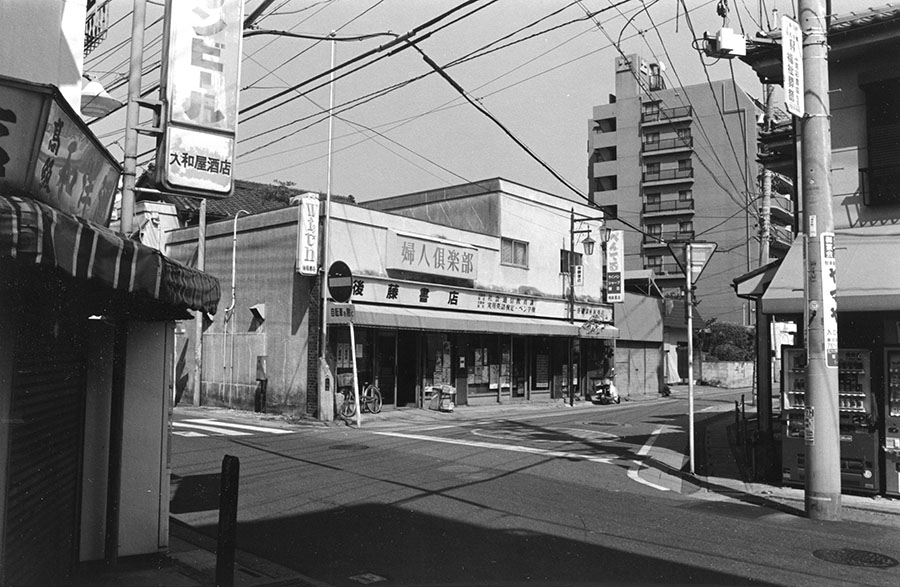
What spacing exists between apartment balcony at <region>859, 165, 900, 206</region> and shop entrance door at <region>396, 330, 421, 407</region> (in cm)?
1473

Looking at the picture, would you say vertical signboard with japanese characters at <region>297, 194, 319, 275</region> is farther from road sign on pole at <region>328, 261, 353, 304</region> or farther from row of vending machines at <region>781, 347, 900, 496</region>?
row of vending machines at <region>781, 347, 900, 496</region>

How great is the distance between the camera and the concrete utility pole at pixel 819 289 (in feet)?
30.9

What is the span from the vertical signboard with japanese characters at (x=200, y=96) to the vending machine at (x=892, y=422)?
9790mm

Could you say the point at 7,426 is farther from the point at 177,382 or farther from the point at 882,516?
the point at 177,382

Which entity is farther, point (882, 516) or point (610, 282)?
point (610, 282)

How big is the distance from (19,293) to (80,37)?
4.25m

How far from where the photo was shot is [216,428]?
17.5 meters

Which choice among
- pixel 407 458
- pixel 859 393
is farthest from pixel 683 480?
pixel 407 458

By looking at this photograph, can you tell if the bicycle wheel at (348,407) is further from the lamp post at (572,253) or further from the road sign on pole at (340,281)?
the lamp post at (572,253)

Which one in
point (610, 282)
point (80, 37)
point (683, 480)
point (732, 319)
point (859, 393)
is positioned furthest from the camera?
point (732, 319)

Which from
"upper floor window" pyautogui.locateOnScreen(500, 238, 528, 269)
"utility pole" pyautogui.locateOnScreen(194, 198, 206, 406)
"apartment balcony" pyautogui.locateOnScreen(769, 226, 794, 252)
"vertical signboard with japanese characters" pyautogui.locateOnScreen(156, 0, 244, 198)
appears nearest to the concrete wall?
"apartment balcony" pyautogui.locateOnScreen(769, 226, 794, 252)

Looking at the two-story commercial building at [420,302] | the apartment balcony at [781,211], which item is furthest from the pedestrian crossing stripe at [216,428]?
the apartment balcony at [781,211]

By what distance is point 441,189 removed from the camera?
29.1 m

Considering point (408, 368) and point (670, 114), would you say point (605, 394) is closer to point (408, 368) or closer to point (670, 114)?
point (408, 368)
